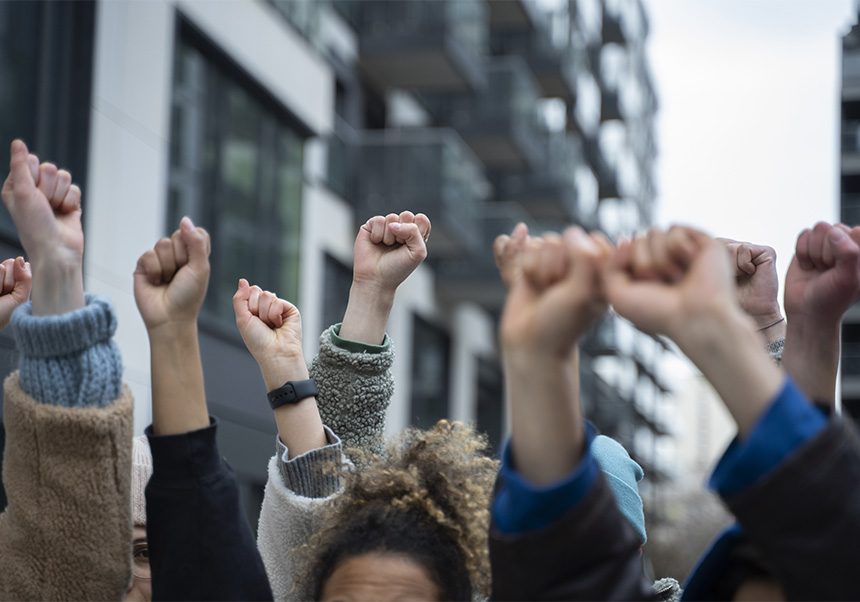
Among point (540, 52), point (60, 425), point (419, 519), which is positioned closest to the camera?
point (60, 425)

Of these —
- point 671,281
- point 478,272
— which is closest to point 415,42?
point 478,272

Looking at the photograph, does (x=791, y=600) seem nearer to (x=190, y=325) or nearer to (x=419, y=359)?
(x=190, y=325)

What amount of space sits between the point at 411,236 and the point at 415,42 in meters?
15.4

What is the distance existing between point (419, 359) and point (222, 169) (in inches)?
299

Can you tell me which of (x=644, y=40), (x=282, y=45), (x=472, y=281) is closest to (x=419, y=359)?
(x=472, y=281)

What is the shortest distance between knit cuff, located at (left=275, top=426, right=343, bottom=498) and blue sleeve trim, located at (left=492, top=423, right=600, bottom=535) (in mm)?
820

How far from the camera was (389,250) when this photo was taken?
251 centimetres

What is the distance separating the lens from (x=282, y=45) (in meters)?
12.5

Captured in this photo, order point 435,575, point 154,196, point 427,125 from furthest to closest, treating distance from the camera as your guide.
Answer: point 427,125, point 154,196, point 435,575

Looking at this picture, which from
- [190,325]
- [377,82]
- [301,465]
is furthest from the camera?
[377,82]

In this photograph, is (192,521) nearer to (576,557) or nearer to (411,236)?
(576,557)

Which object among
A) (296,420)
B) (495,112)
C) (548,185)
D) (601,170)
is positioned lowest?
(296,420)

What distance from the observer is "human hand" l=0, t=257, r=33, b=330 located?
7.83 ft

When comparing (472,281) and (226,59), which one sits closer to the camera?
(226,59)
